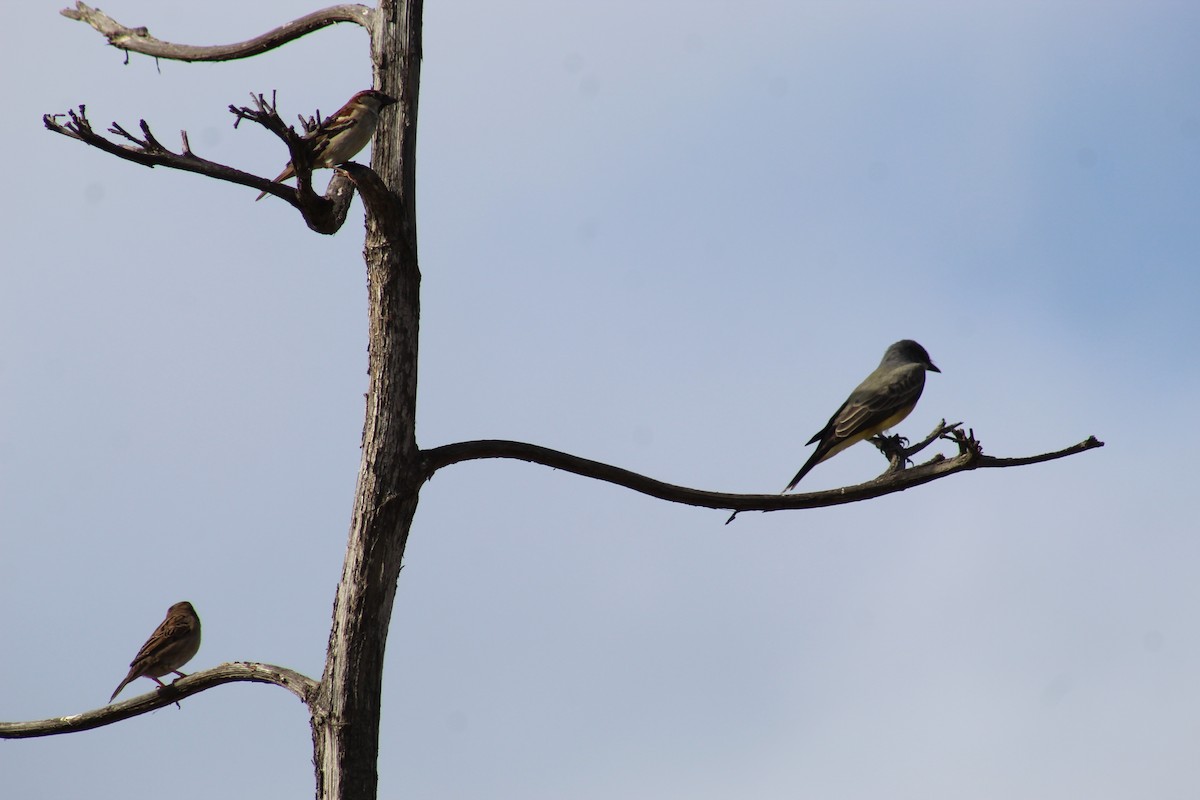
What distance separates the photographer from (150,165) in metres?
6.95

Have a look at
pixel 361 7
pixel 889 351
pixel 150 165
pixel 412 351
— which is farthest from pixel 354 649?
pixel 889 351

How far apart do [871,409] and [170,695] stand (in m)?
7.31

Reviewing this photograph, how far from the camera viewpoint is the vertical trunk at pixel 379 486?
289 inches

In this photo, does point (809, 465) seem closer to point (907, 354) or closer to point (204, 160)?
point (907, 354)

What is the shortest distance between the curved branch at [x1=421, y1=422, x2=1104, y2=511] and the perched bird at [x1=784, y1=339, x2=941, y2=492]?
2.58m

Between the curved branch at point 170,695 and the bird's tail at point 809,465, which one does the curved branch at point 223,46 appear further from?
the bird's tail at point 809,465

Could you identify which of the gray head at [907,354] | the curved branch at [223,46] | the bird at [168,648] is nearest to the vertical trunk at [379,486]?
the curved branch at [223,46]

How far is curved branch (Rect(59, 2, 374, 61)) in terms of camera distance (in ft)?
28.3

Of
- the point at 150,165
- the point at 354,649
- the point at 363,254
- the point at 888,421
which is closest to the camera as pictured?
the point at 150,165

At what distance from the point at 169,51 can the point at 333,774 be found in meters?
5.77

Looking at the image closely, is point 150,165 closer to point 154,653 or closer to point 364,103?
point 364,103

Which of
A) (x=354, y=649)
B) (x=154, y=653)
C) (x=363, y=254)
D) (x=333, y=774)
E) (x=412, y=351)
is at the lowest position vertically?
(x=333, y=774)

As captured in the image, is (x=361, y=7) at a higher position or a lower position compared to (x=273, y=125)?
higher

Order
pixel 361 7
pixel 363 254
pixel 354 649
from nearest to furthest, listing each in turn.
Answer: pixel 354 649 < pixel 363 254 < pixel 361 7
